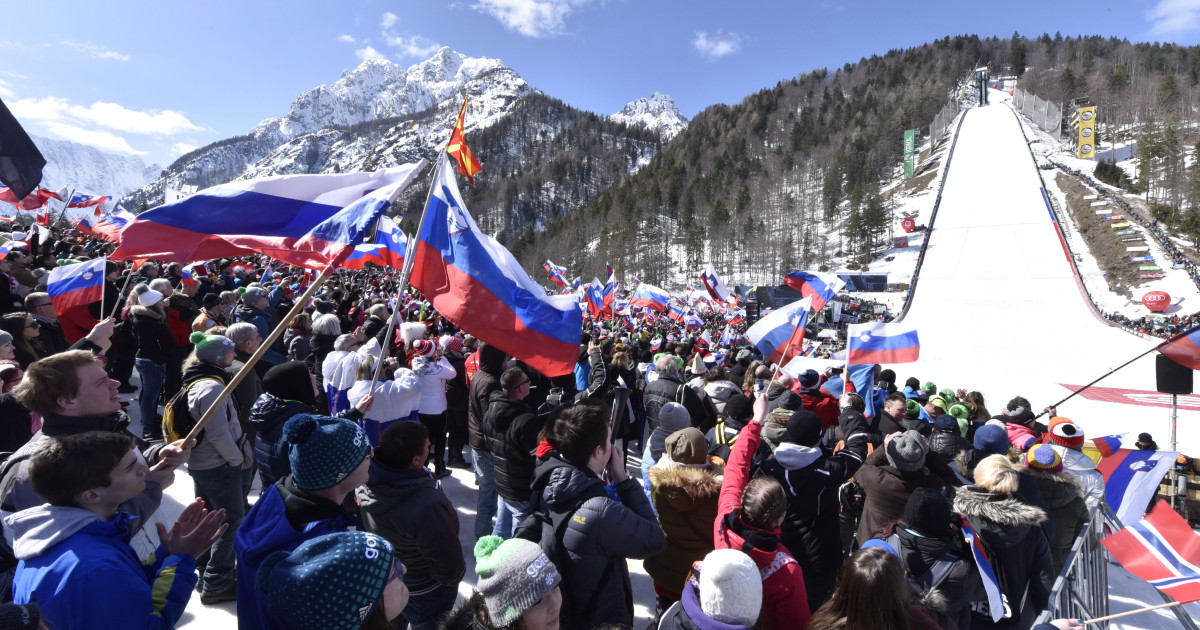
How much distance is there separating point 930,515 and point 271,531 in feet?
9.12

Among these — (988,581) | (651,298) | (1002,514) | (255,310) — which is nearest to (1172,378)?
(1002,514)

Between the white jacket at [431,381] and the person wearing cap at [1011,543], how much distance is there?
12.9ft

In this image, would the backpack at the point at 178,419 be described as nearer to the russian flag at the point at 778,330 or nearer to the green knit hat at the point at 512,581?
the green knit hat at the point at 512,581

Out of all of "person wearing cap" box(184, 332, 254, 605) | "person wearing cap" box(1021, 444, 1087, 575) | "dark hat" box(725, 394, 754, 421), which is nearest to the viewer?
"person wearing cap" box(184, 332, 254, 605)

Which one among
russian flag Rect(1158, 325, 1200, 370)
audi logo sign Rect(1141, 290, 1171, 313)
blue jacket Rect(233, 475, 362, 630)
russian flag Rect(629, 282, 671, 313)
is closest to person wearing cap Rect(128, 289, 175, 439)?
blue jacket Rect(233, 475, 362, 630)

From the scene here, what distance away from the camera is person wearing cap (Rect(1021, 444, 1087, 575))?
356 cm

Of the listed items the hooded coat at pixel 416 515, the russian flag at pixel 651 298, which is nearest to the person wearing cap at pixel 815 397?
the hooded coat at pixel 416 515

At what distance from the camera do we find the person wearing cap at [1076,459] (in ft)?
14.9

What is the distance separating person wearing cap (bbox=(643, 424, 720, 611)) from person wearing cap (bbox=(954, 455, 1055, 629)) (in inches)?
57.6

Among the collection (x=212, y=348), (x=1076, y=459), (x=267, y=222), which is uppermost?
(x=267, y=222)

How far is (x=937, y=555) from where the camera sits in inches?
107

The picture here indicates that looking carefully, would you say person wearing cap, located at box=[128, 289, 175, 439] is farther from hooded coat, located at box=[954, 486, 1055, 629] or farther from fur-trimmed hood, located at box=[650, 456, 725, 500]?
hooded coat, located at box=[954, 486, 1055, 629]

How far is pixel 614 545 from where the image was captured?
7.99ft

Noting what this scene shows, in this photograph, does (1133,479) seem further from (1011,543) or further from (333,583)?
(333,583)
